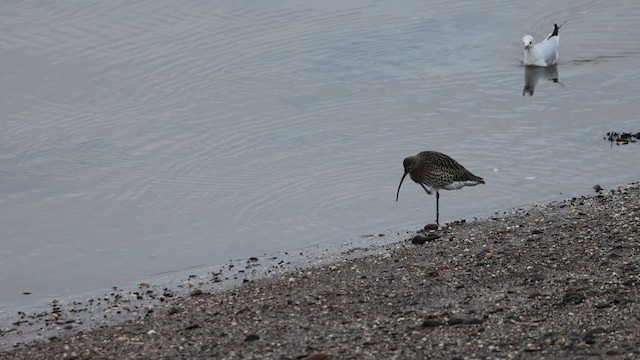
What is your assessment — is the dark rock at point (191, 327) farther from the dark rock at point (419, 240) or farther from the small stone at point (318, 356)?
the dark rock at point (419, 240)

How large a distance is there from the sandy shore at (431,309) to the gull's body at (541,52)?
28.4 ft

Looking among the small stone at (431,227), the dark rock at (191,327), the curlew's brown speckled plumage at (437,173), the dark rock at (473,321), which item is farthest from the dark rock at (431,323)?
the curlew's brown speckled plumage at (437,173)

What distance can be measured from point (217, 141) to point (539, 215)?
16.2 ft

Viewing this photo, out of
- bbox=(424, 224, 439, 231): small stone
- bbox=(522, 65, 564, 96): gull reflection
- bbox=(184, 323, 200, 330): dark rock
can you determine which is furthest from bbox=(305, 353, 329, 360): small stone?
bbox=(522, 65, 564, 96): gull reflection

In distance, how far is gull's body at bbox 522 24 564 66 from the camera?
61.2 ft

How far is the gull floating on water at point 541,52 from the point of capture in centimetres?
1864

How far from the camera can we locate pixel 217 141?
1462 centimetres

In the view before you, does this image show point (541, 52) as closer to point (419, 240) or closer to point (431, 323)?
point (419, 240)

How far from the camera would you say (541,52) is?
1873 centimetres

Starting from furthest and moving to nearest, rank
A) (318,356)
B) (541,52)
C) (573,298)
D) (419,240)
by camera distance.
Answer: (541,52)
(419,240)
(573,298)
(318,356)

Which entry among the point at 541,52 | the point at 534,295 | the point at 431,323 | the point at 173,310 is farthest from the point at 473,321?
the point at 541,52

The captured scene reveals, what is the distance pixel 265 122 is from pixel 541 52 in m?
5.63

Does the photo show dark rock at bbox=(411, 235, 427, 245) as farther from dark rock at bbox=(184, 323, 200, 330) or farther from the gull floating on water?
the gull floating on water

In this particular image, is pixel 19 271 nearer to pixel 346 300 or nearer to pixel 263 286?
pixel 263 286
